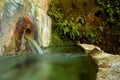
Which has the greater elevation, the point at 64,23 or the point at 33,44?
the point at 64,23

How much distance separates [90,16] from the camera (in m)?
11.6

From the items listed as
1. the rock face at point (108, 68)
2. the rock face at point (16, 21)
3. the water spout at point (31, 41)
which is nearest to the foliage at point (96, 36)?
the rock face at point (16, 21)

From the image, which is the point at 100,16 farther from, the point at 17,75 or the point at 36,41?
the point at 17,75

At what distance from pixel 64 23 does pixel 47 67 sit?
4.66m

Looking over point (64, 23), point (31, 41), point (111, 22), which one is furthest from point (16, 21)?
point (111, 22)

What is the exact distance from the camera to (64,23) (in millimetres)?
11164

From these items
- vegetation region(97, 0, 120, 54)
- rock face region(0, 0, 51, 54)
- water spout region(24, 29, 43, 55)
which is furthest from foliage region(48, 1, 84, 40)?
water spout region(24, 29, 43, 55)

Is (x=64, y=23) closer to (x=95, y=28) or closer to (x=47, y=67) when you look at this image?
(x=95, y=28)

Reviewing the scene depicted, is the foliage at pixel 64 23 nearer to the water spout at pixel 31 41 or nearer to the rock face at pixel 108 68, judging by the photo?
the water spout at pixel 31 41

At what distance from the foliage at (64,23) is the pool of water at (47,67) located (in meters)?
2.75

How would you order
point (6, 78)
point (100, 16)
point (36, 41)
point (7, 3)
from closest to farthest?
1. point (6, 78)
2. point (7, 3)
3. point (36, 41)
4. point (100, 16)

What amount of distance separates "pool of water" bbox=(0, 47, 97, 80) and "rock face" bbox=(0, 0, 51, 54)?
44cm

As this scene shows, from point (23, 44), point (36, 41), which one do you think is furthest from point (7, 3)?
point (36, 41)

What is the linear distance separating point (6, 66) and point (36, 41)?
2.79 meters
